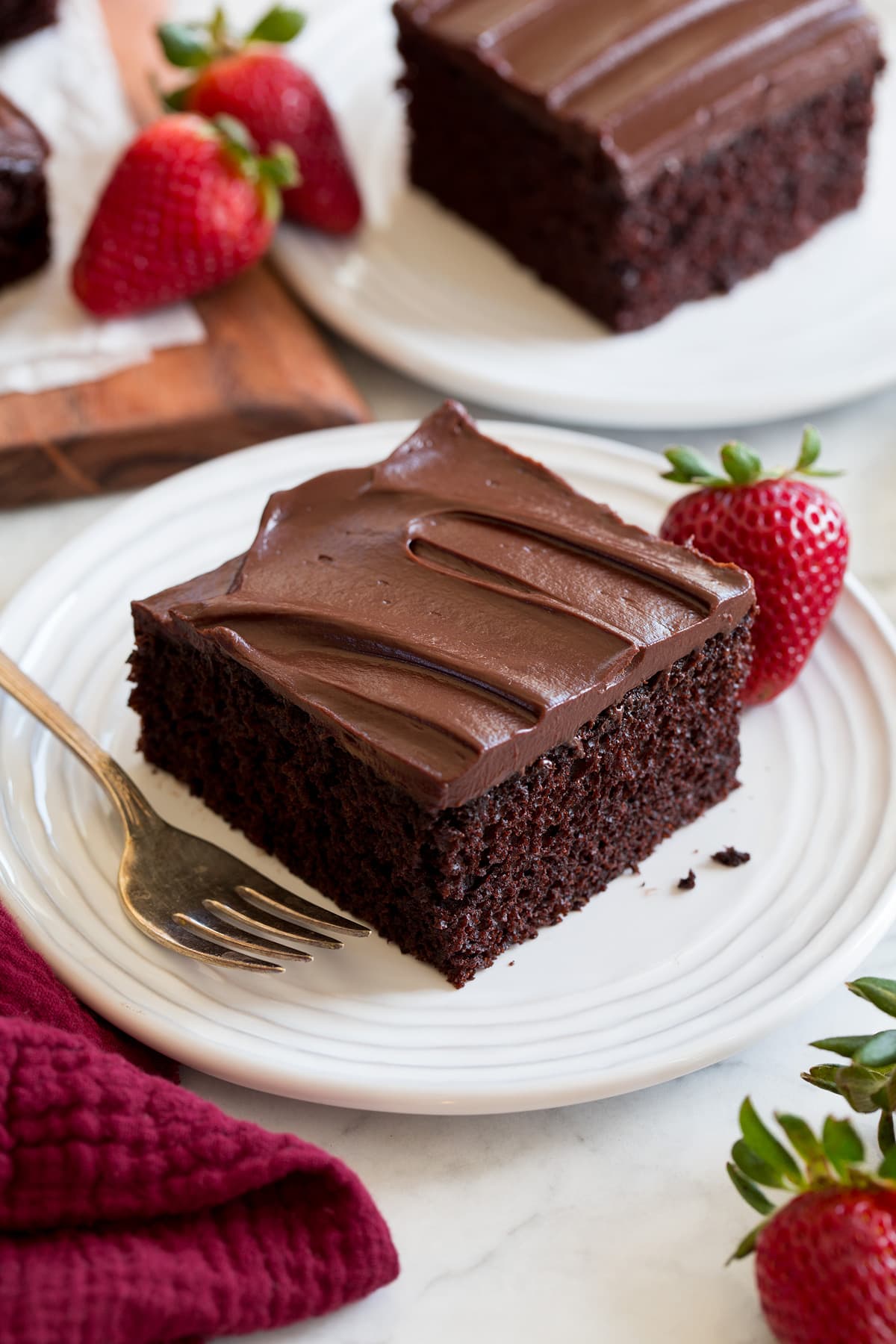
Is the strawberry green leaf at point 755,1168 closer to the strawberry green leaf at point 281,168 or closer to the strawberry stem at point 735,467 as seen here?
the strawberry stem at point 735,467

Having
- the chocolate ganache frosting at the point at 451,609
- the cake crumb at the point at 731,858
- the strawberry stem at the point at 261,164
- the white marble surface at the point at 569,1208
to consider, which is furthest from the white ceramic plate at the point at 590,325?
the white marble surface at the point at 569,1208

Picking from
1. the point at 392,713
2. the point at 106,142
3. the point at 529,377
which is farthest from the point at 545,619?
the point at 106,142

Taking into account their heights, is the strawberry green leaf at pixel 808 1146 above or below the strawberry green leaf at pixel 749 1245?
above

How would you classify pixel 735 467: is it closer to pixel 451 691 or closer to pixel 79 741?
pixel 451 691

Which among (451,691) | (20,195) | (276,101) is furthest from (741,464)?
(20,195)

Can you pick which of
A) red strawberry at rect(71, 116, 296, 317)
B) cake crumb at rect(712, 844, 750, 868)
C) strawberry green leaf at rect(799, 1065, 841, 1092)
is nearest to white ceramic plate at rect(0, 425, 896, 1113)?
cake crumb at rect(712, 844, 750, 868)

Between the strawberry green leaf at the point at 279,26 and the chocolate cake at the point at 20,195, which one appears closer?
the chocolate cake at the point at 20,195

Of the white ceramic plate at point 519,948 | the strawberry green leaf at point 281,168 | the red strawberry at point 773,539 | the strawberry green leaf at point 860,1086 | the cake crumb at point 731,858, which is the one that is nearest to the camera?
the strawberry green leaf at point 860,1086
